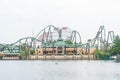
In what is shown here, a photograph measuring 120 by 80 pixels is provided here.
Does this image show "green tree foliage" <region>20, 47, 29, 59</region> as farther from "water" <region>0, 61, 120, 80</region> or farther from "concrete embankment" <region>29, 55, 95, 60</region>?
"water" <region>0, 61, 120, 80</region>

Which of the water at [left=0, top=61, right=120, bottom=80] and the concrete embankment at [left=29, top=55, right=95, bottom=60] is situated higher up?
the concrete embankment at [left=29, top=55, right=95, bottom=60]

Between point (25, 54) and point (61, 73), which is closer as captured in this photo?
point (61, 73)

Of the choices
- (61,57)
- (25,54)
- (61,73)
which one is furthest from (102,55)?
(61,73)

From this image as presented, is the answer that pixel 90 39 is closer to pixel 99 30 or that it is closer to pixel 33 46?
pixel 99 30

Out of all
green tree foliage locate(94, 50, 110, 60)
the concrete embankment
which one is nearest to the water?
green tree foliage locate(94, 50, 110, 60)

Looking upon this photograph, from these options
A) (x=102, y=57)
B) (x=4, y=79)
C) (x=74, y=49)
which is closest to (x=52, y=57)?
Answer: (x=74, y=49)

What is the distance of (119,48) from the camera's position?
422 feet

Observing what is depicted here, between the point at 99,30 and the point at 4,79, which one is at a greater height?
the point at 99,30

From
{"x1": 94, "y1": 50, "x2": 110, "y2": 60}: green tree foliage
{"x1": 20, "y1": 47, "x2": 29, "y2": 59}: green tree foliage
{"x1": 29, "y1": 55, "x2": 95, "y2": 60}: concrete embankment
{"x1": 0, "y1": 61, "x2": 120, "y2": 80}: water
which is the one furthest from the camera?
{"x1": 20, "y1": 47, "x2": 29, "y2": 59}: green tree foliage

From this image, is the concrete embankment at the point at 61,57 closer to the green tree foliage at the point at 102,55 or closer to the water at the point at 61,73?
the green tree foliage at the point at 102,55

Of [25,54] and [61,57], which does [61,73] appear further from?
[25,54]

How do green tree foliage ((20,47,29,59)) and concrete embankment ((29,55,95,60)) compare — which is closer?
concrete embankment ((29,55,95,60))

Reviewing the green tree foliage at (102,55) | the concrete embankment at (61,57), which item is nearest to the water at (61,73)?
the green tree foliage at (102,55)

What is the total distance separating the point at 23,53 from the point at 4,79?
152 m
